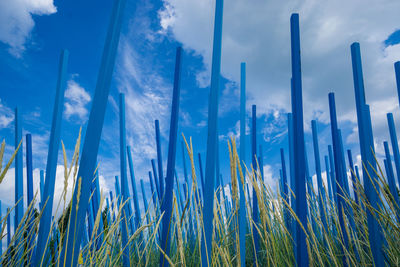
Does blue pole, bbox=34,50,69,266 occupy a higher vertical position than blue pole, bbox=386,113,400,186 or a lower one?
lower

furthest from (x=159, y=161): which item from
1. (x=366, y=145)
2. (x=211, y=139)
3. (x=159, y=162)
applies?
(x=366, y=145)

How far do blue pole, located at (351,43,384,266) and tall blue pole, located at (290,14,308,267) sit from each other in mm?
361

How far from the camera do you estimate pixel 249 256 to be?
102 inches

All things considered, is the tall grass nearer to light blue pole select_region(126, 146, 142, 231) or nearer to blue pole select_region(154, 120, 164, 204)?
blue pole select_region(154, 120, 164, 204)

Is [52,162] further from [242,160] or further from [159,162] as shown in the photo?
[242,160]

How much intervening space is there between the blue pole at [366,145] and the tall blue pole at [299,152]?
36 cm

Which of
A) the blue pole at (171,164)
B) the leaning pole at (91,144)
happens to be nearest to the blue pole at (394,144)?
the blue pole at (171,164)

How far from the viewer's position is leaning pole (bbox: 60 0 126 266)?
2.74 ft

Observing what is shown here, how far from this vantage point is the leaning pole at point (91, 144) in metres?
0.83

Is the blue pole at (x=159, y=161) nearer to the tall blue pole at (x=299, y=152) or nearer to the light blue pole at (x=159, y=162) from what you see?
the light blue pole at (x=159, y=162)

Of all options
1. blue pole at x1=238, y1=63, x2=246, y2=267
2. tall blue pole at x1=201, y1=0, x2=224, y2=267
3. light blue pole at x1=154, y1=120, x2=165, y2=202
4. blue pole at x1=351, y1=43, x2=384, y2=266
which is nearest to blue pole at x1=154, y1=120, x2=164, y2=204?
light blue pole at x1=154, y1=120, x2=165, y2=202

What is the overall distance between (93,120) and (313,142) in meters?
2.49

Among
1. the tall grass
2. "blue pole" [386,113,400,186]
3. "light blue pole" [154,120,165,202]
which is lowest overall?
the tall grass

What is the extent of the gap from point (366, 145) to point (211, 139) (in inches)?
31.3
